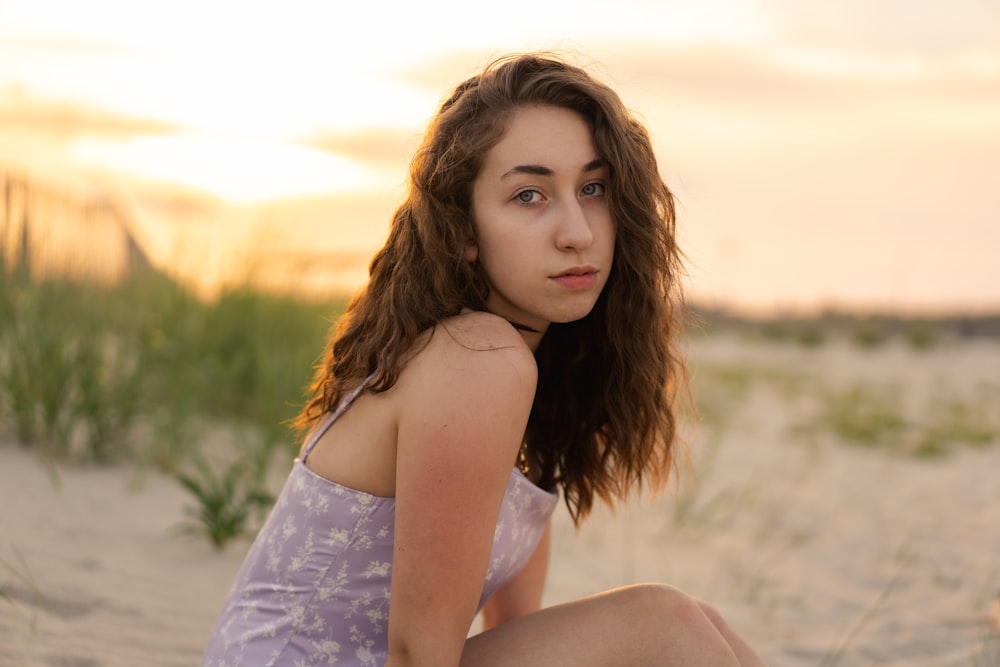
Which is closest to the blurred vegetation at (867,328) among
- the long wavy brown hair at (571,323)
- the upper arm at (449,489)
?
the long wavy brown hair at (571,323)

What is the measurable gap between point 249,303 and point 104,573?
2557 millimetres

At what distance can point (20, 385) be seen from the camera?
399 centimetres

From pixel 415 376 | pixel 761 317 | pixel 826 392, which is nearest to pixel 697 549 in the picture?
pixel 415 376

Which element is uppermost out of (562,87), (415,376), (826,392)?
(562,87)

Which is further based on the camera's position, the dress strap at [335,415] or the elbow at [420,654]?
the dress strap at [335,415]

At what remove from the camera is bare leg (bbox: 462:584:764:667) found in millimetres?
1748

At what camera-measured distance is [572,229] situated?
5.78ft

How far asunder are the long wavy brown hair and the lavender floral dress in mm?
206

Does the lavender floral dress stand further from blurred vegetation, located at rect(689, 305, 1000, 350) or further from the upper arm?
blurred vegetation, located at rect(689, 305, 1000, 350)

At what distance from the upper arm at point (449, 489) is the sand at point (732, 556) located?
1113 mm

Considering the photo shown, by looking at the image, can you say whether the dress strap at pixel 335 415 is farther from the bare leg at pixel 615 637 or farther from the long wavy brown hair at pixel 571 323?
the bare leg at pixel 615 637

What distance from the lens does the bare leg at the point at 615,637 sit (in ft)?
5.74

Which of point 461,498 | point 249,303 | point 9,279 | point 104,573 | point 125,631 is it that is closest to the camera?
point 461,498

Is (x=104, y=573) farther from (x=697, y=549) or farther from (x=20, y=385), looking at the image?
(x=697, y=549)
